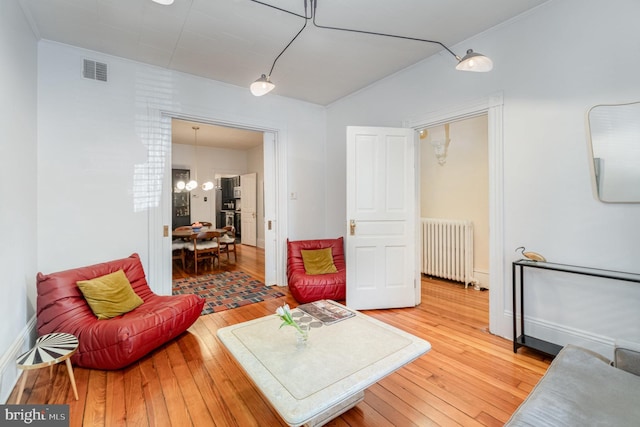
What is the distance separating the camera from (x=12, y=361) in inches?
76.0

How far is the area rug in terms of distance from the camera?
3523 millimetres

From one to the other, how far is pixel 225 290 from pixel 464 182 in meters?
3.93

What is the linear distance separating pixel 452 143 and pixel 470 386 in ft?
11.9

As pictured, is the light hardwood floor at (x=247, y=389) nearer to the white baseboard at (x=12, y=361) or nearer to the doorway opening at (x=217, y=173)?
the white baseboard at (x=12, y=361)

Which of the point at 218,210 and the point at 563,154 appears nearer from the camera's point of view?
the point at 563,154

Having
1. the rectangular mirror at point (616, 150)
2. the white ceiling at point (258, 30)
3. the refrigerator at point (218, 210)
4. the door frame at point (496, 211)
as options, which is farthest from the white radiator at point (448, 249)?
the refrigerator at point (218, 210)

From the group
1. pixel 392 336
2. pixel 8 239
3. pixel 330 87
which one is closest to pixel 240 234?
pixel 330 87

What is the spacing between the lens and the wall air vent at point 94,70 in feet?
9.30

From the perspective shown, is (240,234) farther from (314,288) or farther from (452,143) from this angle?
(452,143)

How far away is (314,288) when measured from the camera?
344cm

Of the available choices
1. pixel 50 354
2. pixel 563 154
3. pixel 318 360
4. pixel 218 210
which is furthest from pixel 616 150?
pixel 218 210

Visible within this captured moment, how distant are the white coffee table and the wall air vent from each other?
2933 mm

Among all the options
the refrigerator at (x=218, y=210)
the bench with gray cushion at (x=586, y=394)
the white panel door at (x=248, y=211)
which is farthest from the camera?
the refrigerator at (x=218, y=210)

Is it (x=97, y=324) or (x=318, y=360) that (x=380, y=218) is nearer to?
(x=318, y=360)
